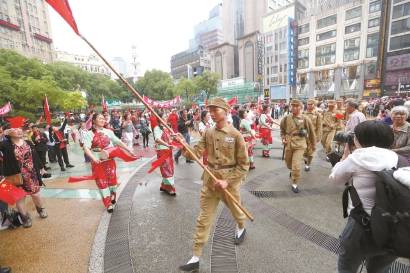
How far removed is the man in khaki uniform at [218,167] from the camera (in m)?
2.64

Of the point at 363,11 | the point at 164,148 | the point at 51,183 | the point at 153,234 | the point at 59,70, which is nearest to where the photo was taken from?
the point at 153,234

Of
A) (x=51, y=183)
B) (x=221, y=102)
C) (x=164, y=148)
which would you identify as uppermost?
(x=221, y=102)

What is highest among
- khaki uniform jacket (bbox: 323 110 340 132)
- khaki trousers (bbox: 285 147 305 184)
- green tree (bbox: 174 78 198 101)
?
green tree (bbox: 174 78 198 101)

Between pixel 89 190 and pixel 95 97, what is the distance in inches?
1844

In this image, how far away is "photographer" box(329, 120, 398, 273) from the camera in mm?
1636

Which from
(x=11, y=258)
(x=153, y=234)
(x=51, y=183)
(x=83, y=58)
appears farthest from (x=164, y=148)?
(x=83, y=58)

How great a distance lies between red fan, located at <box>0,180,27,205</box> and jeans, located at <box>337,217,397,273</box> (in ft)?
13.1

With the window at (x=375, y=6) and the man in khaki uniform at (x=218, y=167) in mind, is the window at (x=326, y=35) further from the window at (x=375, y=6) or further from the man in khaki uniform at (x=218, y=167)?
the man in khaki uniform at (x=218, y=167)

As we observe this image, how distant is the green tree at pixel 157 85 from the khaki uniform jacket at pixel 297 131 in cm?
4795

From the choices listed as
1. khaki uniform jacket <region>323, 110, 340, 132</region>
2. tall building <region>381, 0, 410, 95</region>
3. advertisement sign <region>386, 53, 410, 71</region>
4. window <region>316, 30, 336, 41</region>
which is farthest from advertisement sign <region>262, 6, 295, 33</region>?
khaki uniform jacket <region>323, 110, 340, 132</region>

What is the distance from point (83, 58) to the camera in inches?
4247

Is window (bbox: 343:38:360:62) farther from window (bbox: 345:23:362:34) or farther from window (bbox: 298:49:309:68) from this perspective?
window (bbox: 298:49:309:68)

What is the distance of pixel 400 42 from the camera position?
34031mm

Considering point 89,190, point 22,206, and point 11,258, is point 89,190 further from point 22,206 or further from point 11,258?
point 11,258
